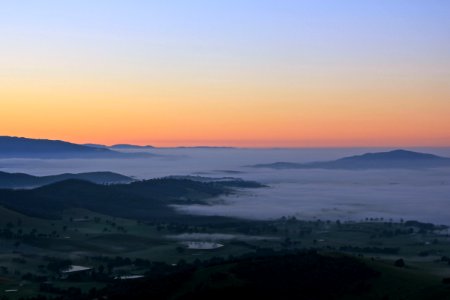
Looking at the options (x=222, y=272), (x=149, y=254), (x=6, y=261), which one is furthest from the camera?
(x=149, y=254)

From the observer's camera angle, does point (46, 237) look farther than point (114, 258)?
Yes

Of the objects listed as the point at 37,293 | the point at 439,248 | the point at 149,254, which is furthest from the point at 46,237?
the point at 439,248

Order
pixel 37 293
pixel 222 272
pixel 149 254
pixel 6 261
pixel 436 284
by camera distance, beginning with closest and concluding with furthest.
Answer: pixel 436 284, pixel 222 272, pixel 37 293, pixel 6 261, pixel 149 254

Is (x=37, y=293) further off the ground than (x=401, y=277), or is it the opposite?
(x=401, y=277)

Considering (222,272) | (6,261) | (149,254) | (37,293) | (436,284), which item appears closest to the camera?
(436,284)

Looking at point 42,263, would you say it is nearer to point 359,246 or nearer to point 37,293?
point 37,293

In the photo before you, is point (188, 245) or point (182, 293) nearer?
point (182, 293)

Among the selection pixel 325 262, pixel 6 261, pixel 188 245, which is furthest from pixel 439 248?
pixel 6 261

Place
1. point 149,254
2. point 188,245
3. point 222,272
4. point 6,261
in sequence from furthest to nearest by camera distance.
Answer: point 188,245, point 149,254, point 6,261, point 222,272

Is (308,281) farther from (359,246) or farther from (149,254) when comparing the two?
(359,246)
